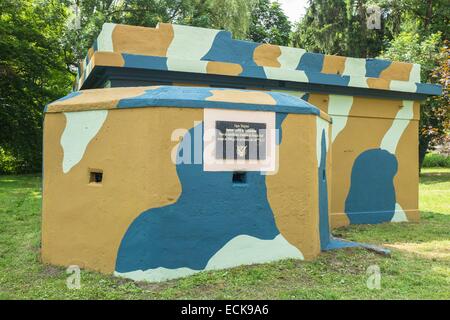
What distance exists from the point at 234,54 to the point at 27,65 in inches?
631

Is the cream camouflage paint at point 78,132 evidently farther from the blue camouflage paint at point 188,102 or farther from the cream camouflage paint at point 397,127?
the cream camouflage paint at point 397,127

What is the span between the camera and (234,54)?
29.9ft

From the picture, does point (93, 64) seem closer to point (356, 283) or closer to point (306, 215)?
point (306, 215)

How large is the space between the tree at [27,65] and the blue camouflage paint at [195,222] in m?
18.0

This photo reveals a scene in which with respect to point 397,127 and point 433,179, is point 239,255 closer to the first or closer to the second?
point 397,127

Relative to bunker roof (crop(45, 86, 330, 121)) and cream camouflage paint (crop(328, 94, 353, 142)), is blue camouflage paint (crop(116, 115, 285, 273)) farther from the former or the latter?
cream camouflage paint (crop(328, 94, 353, 142))

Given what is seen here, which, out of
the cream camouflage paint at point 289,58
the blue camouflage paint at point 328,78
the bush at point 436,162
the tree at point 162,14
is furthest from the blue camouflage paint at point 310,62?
the bush at point 436,162

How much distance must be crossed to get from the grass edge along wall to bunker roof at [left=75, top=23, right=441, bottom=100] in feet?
5.38

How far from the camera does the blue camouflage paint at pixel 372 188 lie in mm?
10383

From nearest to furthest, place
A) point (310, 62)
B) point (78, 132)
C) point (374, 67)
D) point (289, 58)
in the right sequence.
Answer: point (78, 132) < point (289, 58) < point (310, 62) < point (374, 67)

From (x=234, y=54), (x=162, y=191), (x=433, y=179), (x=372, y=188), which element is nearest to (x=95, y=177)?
(x=162, y=191)

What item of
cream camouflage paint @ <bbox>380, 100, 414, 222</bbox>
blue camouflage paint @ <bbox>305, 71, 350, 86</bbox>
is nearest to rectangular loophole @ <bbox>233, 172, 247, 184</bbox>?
blue camouflage paint @ <bbox>305, 71, 350, 86</bbox>

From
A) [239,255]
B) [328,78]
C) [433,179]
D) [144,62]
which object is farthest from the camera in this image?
[433,179]
